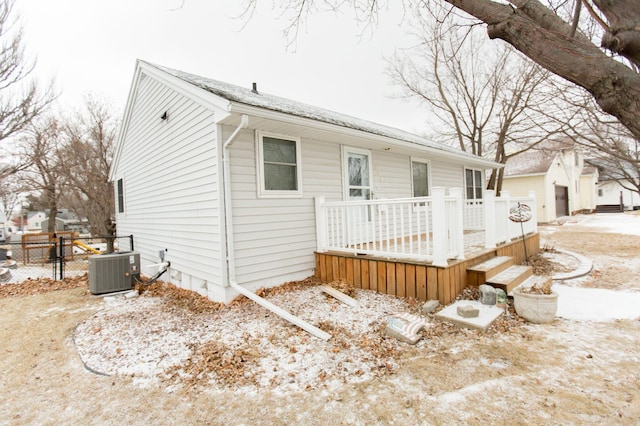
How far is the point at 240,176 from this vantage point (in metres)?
4.76

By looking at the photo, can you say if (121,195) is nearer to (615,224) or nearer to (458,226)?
(458,226)

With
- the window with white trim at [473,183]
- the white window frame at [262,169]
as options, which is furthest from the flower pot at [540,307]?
the window with white trim at [473,183]

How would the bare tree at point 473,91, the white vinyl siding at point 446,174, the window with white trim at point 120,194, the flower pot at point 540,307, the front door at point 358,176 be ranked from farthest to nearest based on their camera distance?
the bare tree at point 473,91 < the window with white trim at point 120,194 < the white vinyl siding at point 446,174 < the front door at point 358,176 < the flower pot at point 540,307

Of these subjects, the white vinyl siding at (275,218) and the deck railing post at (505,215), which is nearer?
the white vinyl siding at (275,218)

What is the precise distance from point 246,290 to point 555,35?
4306mm

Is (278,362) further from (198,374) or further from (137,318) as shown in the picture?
(137,318)

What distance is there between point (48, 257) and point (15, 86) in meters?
6.53

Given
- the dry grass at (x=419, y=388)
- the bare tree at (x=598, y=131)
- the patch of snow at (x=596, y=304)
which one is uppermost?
the bare tree at (x=598, y=131)

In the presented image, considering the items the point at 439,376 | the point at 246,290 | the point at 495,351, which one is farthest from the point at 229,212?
the point at 495,351

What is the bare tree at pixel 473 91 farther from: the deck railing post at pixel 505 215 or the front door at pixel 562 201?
the deck railing post at pixel 505 215

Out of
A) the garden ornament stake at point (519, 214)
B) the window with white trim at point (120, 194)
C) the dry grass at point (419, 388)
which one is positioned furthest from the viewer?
the window with white trim at point (120, 194)

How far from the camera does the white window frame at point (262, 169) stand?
195 inches

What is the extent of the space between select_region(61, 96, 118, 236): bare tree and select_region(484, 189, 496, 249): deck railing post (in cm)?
1439

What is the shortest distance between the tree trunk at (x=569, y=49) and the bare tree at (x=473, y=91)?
1334 cm
